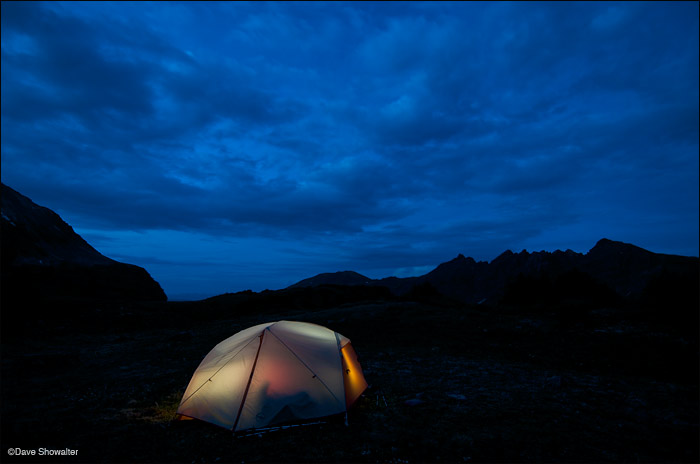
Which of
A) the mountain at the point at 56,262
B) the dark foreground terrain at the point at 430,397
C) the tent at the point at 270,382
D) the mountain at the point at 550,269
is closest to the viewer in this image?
the dark foreground terrain at the point at 430,397

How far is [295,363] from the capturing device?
30.5ft

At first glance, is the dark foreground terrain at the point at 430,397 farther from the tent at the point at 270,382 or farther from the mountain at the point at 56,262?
the mountain at the point at 56,262

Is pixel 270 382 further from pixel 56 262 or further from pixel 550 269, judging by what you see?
pixel 550 269

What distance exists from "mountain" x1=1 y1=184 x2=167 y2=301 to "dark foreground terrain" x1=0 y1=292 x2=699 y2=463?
22.8 m

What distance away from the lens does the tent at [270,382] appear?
867 centimetres

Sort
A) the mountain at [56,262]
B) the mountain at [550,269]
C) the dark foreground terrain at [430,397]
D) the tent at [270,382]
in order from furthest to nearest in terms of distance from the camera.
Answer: the mountain at [550,269], the mountain at [56,262], the tent at [270,382], the dark foreground terrain at [430,397]

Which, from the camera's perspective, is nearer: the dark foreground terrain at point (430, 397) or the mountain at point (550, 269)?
the dark foreground terrain at point (430, 397)

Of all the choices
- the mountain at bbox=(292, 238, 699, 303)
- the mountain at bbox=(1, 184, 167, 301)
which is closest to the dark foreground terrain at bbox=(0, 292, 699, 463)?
the mountain at bbox=(1, 184, 167, 301)

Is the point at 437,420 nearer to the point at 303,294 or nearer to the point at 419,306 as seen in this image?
the point at 419,306

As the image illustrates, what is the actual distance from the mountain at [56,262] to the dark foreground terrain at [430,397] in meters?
22.8

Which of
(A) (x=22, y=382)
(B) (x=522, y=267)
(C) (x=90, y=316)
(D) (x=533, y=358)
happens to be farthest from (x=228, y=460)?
(B) (x=522, y=267)

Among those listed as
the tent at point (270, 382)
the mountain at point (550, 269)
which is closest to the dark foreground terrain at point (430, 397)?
the tent at point (270, 382)

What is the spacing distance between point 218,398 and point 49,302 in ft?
105

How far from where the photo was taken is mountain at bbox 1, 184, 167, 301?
43.9 m
